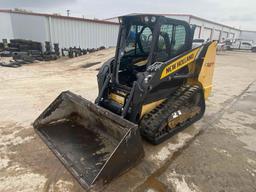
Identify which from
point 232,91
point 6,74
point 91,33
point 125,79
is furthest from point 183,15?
point 125,79

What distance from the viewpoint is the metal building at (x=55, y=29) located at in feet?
49.3

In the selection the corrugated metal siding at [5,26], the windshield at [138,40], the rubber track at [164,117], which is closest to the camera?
the rubber track at [164,117]

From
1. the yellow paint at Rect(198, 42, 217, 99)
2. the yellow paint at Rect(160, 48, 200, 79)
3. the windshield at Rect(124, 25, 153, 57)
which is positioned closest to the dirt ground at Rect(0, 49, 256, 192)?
the yellow paint at Rect(198, 42, 217, 99)

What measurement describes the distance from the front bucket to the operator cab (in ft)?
3.09

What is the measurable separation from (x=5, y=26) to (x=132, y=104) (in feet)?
60.4

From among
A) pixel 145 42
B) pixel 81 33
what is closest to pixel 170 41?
pixel 145 42

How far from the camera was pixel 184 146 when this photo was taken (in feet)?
11.2

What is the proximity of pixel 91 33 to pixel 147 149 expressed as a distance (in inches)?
631

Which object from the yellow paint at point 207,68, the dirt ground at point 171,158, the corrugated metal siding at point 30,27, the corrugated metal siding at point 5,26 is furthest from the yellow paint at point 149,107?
the corrugated metal siding at point 5,26

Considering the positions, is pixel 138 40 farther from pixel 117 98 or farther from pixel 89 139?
pixel 89 139

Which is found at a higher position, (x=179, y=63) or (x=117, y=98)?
(x=179, y=63)

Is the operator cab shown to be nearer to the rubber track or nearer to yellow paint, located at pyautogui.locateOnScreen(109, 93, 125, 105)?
yellow paint, located at pyautogui.locateOnScreen(109, 93, 125, 105)

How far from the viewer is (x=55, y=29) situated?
15.2m

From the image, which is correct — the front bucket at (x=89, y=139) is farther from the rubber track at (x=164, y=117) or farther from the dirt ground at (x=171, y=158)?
the rubber track at (x=164, y=117)
